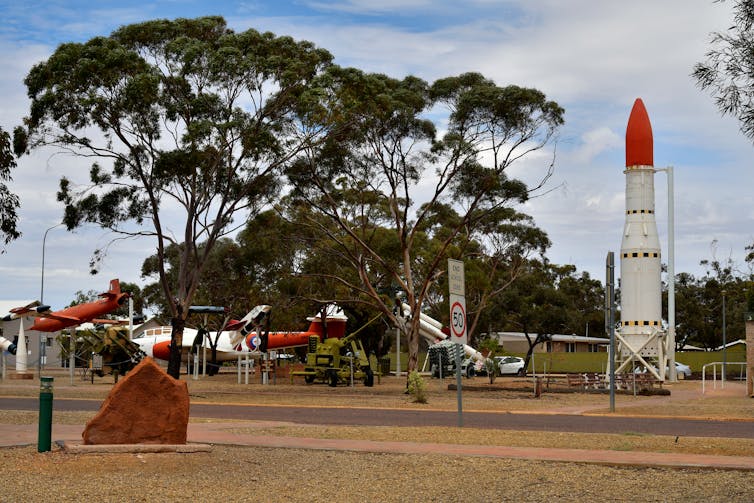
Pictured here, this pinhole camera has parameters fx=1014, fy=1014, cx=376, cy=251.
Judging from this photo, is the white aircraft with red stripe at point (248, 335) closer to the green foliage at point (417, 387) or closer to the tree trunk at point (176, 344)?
the tree trunk at point (176, 344)

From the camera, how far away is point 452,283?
17297 mm

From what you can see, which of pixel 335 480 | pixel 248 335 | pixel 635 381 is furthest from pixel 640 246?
pixel 335 480

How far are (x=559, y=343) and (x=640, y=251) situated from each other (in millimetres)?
70714

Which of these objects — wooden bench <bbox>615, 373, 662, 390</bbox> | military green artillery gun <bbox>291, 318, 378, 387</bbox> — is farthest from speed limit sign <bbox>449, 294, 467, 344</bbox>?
military green artillery gun <bbox>291, 318, 378, 387</bbox>

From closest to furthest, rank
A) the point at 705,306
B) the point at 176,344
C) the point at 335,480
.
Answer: the point at 335,480
the point at 176,344
the point at 705,306

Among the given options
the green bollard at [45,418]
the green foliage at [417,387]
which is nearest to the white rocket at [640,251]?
the green foliage at [417,387]

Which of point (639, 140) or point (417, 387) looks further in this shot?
point (639, 140)

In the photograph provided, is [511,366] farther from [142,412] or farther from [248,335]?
[142,412]

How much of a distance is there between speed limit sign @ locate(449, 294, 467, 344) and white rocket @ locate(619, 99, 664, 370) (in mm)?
30423

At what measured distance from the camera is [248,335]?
56.0m

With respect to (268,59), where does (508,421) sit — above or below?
below

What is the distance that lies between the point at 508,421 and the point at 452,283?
625 centimetres

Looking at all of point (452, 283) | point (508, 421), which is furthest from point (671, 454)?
point (508, 421)

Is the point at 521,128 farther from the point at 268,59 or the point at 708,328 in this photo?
the point at 708,328
